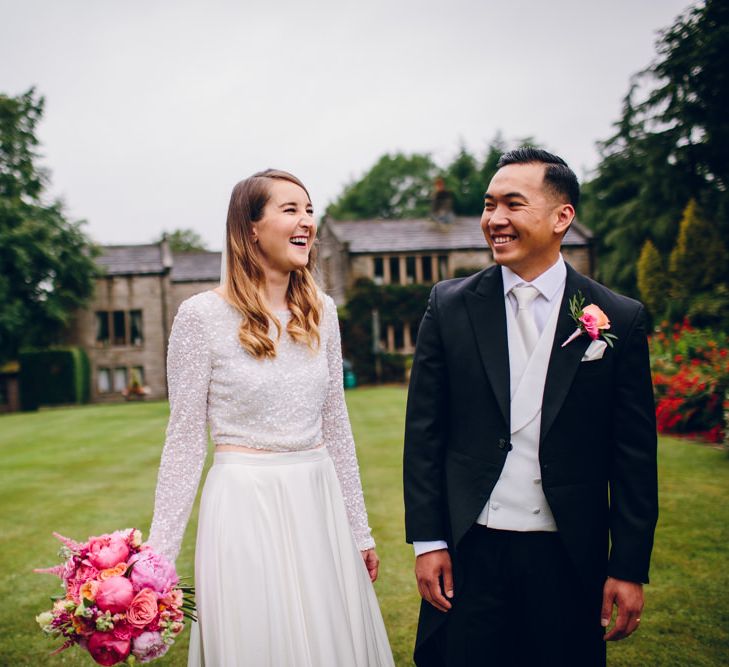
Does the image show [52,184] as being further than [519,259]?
Yes

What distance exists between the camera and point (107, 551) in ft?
7.33

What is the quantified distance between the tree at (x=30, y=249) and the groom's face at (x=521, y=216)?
1263 inches

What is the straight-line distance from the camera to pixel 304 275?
2.95 meters

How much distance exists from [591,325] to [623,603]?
3.26 feet

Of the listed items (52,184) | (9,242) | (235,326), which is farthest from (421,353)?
(52,184)

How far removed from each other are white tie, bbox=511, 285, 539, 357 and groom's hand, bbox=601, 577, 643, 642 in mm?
902

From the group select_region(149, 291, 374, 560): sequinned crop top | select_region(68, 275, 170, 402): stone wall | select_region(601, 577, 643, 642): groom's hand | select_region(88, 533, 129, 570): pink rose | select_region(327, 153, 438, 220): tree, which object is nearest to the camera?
select_region(88, 533, 129, 570): pink rose

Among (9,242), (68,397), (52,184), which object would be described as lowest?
(68,397)

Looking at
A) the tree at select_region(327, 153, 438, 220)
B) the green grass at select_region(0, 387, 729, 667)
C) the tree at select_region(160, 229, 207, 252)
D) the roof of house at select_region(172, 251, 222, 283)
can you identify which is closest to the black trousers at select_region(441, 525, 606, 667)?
the green grass at select_region(0, 387, 729, 667)

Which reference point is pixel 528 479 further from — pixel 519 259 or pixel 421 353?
pixel 519 259

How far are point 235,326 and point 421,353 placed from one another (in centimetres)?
74

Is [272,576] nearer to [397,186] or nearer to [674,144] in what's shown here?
[674,144]

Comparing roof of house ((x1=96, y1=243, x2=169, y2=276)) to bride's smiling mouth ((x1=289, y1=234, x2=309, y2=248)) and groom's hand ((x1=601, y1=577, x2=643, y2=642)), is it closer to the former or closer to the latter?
bride's smiling mouth ((x1=289, y1=234, x2=309, y2=248))

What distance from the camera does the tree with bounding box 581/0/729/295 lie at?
25.4 meters
